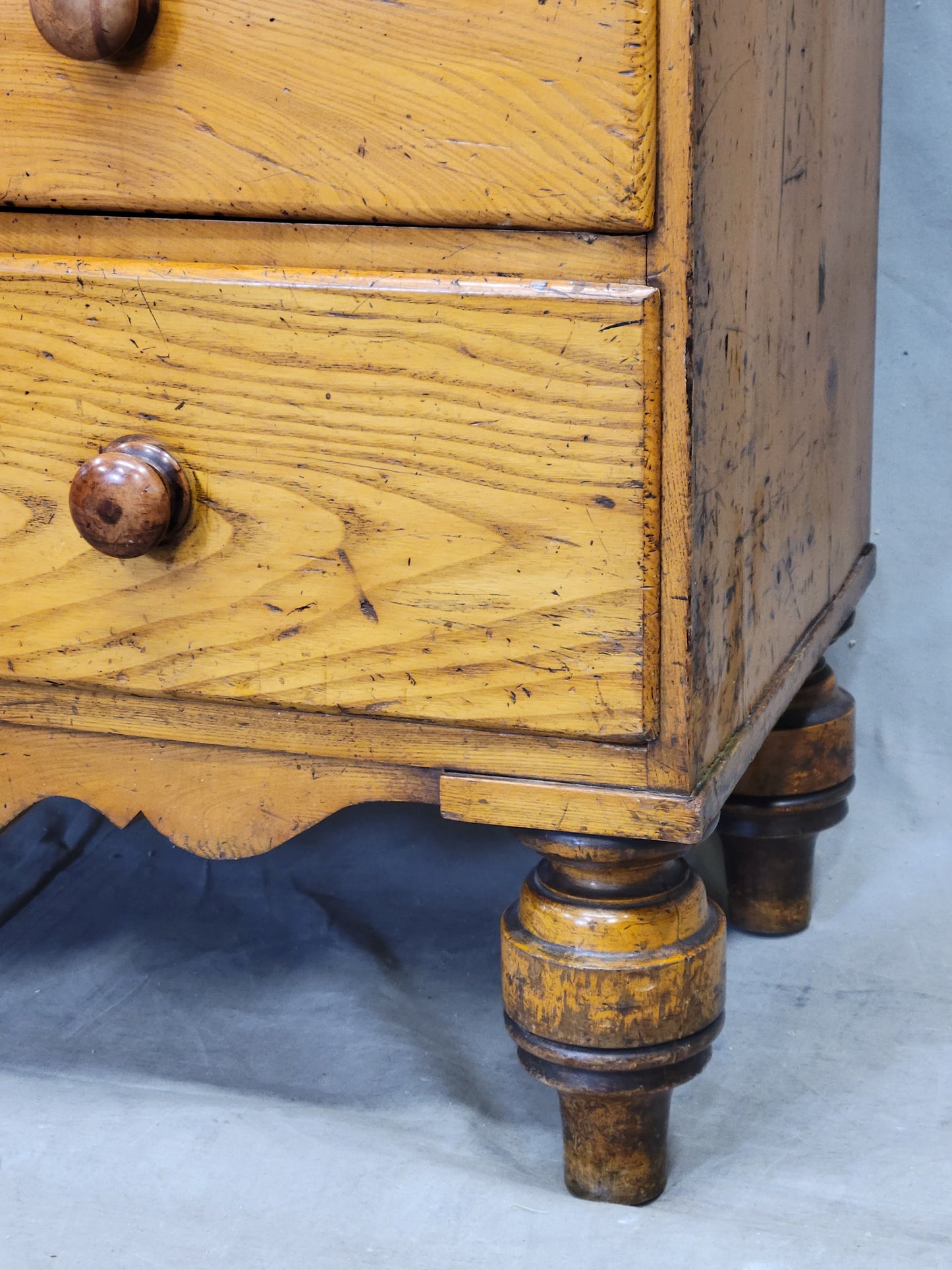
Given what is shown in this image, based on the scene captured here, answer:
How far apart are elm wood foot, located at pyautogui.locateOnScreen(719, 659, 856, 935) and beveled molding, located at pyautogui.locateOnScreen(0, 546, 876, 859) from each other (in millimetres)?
201

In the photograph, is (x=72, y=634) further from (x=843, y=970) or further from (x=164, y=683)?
(x=843, y=970)

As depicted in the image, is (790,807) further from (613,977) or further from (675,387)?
(675,387)

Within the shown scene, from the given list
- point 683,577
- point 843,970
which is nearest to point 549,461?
point 683,577

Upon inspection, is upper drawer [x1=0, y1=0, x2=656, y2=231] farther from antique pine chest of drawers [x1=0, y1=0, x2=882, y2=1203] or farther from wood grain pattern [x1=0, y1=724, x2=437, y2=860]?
wood grain pattern [x1=0, y1=724, x2=437, y2=860]

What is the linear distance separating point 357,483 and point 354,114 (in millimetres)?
155

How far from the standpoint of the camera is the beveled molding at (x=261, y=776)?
73 cm

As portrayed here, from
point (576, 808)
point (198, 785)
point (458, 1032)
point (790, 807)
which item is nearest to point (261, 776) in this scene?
point (198, 785)

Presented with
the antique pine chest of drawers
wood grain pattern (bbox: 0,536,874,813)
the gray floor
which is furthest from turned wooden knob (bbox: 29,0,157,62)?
the gray floor

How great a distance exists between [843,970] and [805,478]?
0.34 m

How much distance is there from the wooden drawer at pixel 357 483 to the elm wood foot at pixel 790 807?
0.36m

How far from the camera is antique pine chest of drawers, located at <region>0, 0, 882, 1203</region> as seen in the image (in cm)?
66

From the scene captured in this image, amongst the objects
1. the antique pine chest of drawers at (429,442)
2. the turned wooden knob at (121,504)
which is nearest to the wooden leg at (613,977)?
the antique pine chest of drawers at (429,442)

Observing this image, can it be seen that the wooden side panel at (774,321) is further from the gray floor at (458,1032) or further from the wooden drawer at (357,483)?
the gray floor at (458,1032)

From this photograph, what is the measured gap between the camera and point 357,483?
0.71m
